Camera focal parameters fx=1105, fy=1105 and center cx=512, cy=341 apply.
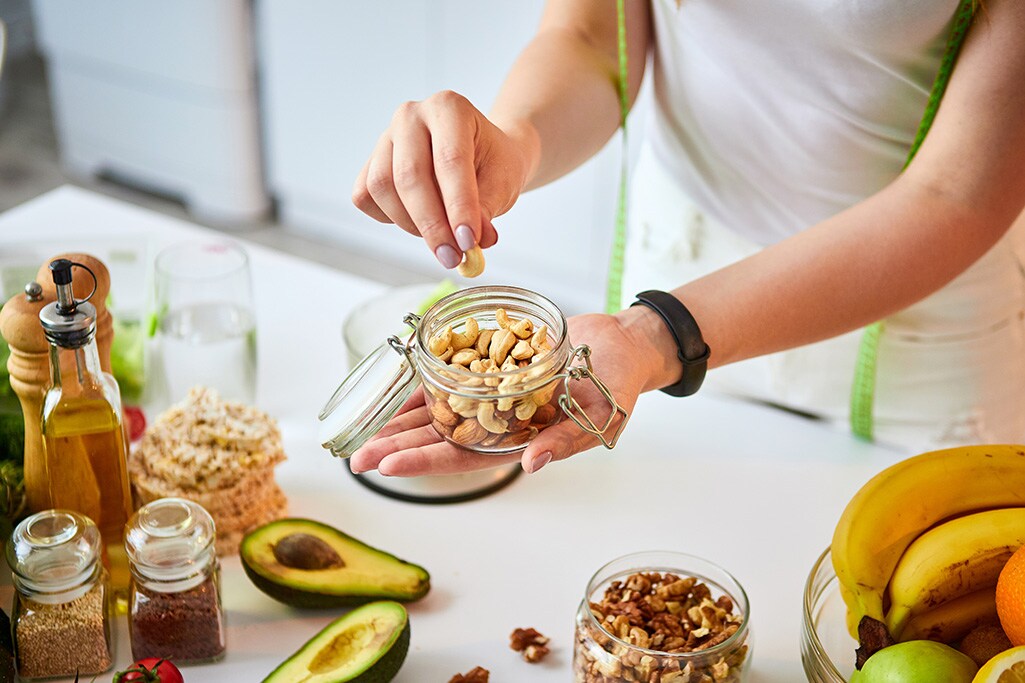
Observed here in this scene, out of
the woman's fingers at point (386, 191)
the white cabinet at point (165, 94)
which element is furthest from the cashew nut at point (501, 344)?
the white cabinet at point (165, 94)

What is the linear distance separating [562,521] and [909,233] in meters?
0.43

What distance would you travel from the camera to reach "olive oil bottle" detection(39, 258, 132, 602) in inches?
32.1

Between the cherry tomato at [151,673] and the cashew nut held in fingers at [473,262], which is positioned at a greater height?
the cashew nut held in fingers at [473,262]

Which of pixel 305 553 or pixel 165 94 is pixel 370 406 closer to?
pixel 305 553

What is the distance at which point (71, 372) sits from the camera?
2.81 feet

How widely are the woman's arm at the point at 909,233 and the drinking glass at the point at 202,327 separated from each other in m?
0.49

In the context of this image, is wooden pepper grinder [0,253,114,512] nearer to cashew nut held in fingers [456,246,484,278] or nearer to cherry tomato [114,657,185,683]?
cherry tomato [114,657,185,683]

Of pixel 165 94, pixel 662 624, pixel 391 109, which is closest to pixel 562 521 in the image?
pixel 662 624

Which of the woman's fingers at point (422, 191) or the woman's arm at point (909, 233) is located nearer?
the woman's fingers at point (422, 191)

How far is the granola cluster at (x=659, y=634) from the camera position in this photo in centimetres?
81

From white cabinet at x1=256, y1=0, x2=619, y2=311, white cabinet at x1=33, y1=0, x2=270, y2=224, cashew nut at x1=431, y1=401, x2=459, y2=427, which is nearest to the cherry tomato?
cashew nut at x1=431, y1=401, x2=459, y2=427

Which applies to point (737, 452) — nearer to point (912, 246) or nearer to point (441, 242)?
point (912, 246)

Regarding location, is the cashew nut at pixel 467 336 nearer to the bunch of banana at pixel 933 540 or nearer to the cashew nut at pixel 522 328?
the cashew nut at pixel 522 328

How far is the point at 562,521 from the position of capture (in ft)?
3.59
